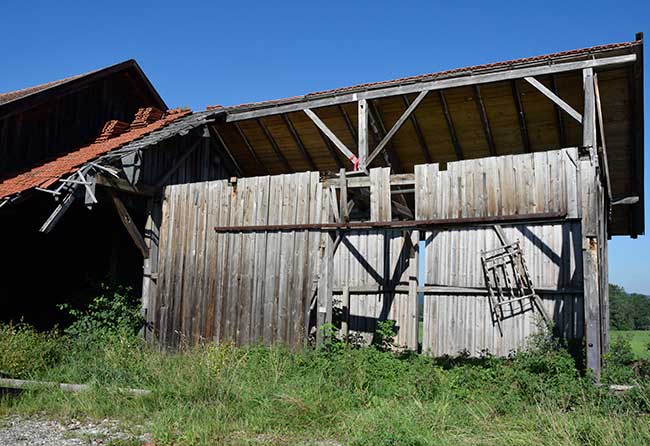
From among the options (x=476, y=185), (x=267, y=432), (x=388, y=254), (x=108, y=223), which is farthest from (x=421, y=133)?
(x=267, y=432)

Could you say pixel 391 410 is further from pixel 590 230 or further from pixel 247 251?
pixel 247 251

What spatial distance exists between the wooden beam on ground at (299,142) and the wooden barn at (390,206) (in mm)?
56

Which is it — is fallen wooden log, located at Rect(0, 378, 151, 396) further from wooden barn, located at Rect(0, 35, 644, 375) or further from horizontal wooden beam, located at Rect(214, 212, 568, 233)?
horizontal wooden beam, located at Rect(214, 212, 568, 233)

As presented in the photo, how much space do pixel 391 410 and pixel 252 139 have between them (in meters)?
9.96

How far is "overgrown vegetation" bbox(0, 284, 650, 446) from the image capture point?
20.9 feet

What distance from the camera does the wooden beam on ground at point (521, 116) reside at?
12.1 metres

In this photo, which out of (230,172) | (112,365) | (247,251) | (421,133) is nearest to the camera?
(112,365)

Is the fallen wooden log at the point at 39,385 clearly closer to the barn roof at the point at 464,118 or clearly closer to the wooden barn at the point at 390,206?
the wooden barn at the point at 390,206

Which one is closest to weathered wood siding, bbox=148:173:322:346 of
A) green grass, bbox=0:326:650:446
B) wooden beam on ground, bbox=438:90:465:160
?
green grass, bbox=0:326:650:446

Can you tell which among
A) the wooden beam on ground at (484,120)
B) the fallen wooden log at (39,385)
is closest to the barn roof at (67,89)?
the fallen wooden log at (39,385)

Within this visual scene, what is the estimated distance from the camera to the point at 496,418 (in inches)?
274

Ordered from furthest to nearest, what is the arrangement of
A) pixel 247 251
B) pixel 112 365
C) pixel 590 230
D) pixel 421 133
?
pixel 421 133, pixel 247 251, pixel 112 365, pixel 590 230

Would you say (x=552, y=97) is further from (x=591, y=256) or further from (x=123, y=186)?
(x=123, y=186)

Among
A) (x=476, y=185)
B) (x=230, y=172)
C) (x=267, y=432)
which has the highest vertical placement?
(x=230, y=172)
